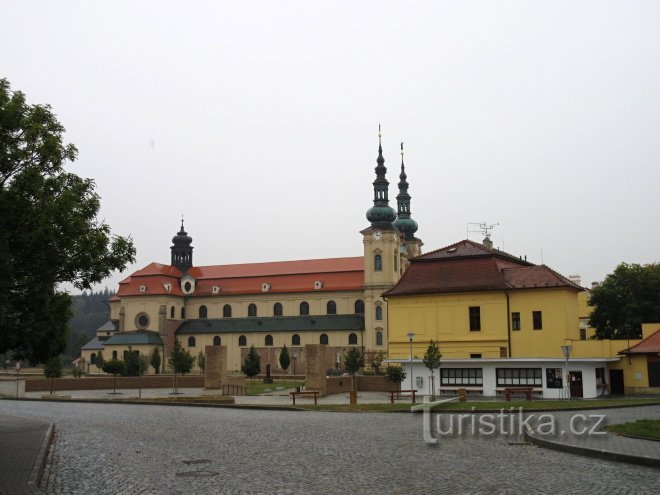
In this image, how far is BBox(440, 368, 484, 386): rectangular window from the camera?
1613 inches

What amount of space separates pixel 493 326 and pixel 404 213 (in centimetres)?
5484

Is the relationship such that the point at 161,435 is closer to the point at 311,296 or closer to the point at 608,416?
the point at 608,416

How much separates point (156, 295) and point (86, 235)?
79255 millimetres

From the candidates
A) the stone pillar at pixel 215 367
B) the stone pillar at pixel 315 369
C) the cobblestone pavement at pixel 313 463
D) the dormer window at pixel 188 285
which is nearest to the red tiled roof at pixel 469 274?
the stone pillar at pixel 315 369

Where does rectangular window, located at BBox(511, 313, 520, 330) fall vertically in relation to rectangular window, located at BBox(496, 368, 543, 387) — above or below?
above

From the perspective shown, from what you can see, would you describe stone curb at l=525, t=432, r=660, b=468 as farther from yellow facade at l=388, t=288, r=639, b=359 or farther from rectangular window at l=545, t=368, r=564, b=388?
yellow facade at l=388, t=288, r=639, b=359

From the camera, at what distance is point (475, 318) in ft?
144

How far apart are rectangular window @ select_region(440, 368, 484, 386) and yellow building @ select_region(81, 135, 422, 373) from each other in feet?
125

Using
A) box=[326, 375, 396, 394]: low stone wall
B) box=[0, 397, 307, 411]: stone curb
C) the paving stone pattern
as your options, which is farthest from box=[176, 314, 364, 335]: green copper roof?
the paving stone pattern

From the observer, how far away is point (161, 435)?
1986 centimetres

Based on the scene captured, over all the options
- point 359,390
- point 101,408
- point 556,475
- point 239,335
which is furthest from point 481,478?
point 239,335

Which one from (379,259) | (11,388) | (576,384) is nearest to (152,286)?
(379,259)

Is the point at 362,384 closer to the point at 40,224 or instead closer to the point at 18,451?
the point at 18,451

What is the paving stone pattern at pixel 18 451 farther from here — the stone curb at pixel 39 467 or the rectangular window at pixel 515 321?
the rectangular window at pixel 515 321
